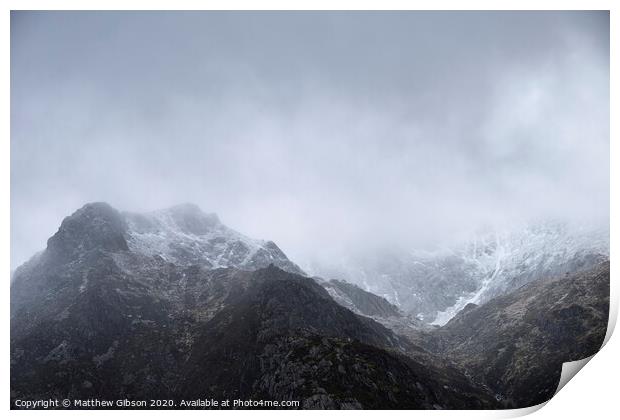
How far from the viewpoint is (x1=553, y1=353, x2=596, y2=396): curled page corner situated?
5804 inches

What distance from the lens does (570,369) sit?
158000 millimetres

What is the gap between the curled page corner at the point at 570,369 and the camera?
147m

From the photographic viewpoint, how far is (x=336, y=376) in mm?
155000

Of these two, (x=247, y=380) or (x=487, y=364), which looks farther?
(x=487, y=364)

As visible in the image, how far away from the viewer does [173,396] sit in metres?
171

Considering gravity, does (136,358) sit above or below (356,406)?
above

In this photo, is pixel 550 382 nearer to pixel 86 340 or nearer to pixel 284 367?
pixel 284 367

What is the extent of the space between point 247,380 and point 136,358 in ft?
154

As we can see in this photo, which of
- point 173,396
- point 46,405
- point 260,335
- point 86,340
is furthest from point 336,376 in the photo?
point 86,340
